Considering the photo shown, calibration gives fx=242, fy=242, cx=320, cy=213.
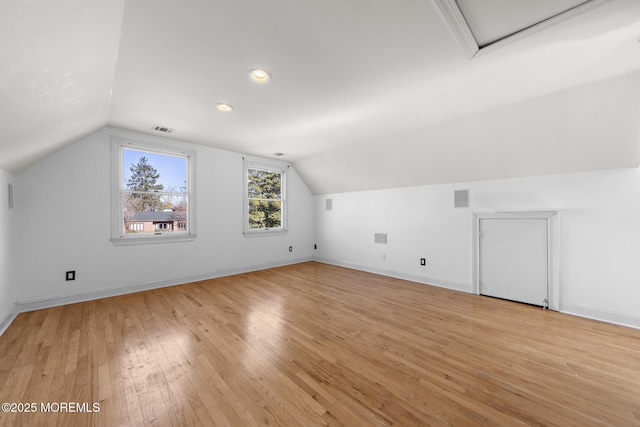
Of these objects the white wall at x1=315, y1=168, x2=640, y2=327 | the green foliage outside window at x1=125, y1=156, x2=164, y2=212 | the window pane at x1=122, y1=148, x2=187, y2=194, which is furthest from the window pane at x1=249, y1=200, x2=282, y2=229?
the green foliage outside window at x1=125, y1=156, x2=164, y2=212

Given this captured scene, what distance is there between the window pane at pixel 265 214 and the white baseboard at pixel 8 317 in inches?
128

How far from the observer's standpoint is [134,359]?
1.99 m

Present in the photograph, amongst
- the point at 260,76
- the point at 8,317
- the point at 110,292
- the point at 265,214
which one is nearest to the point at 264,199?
the point at 265,214

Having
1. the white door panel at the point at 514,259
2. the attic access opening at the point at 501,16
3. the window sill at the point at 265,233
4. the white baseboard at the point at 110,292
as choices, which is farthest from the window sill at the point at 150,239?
the white door panel at the point at 514,259

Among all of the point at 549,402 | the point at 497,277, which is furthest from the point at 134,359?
the point at 497,277

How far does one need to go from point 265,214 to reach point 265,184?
69 centimetres

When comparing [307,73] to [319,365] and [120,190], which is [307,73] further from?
[120,190]

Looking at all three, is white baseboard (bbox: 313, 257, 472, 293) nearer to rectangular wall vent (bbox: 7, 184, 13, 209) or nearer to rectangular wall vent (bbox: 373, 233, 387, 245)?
rectangular wall vent (bbox: 373, 233, 387, 245)

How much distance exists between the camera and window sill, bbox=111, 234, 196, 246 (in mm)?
3605

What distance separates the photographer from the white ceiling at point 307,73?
1.44 meters

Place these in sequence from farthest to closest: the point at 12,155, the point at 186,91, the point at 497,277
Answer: the point at 497,277, the point at 186,91, the point at 12,155

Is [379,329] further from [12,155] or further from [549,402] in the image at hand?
[12,155]

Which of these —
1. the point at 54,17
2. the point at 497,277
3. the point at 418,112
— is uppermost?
the point at 418,112

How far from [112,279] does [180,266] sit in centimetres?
90
